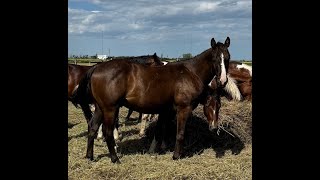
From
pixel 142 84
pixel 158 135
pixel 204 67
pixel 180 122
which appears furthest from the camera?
pixel 158 135

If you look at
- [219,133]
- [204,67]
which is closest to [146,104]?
[204,67]

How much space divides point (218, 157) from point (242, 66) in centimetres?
435

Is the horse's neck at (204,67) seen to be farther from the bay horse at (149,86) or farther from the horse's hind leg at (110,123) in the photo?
the horse's hind leg at (110,123)

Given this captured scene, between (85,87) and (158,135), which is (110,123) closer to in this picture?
(85,87)

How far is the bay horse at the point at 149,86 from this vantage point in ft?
18.4

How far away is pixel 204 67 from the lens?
6203 millimetres

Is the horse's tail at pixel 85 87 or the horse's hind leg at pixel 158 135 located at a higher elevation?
the horse's tail at pixel 85 87

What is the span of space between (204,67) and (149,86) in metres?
1.12

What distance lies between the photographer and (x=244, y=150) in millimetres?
6898

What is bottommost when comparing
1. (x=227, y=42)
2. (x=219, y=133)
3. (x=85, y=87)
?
(x=219, y=133)

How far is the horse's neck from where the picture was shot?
20.3ft

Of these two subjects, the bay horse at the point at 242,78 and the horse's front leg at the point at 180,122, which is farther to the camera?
the bay horse at the point at 242,78

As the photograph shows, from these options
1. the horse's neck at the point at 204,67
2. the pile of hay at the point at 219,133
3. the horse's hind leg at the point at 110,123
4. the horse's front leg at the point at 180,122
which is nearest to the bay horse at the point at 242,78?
the pile of hay at the point at 219,133
